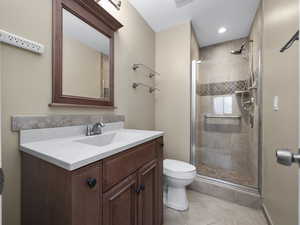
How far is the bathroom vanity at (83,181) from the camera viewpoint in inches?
21.0

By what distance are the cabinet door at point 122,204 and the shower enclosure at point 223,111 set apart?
1399 mm

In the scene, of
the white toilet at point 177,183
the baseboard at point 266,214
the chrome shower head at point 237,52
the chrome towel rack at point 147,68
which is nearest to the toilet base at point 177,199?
the white toilet at point 177,183

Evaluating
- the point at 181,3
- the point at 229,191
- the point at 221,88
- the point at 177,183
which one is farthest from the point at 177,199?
the point at 181,3

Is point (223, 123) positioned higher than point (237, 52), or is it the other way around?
point (237, 52)

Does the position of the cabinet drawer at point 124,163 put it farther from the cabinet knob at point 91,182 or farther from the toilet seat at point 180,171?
the toilet seat at point 180,171

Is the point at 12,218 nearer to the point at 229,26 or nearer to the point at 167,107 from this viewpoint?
the point at 167,107

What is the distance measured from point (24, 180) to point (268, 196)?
1950mm

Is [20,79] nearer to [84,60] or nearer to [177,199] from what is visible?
[84,60]

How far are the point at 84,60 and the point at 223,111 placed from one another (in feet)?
7.48

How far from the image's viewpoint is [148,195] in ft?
3.35

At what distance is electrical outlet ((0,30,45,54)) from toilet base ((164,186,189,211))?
172 centimetres

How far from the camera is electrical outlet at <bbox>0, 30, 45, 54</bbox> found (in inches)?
27.8

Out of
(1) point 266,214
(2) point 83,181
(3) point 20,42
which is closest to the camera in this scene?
(2) point 83,181

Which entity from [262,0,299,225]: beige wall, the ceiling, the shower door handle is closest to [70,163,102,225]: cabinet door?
the shower door handle
